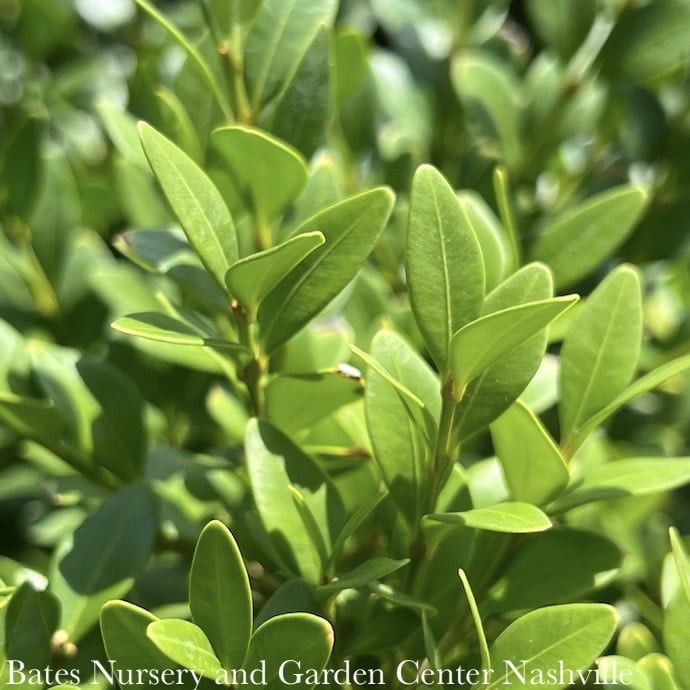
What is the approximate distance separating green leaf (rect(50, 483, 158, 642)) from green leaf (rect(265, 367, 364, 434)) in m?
0.13

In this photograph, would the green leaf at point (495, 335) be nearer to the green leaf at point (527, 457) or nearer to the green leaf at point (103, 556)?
the green leaf at point (527, 457)

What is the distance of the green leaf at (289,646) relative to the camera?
0.54 metres

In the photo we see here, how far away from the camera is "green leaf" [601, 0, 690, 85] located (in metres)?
0.95

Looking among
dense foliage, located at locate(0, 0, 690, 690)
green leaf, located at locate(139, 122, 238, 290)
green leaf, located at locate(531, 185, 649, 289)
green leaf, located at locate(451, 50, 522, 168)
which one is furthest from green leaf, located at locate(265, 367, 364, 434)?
green leaf, located at locate(451, 50, 522, 168)

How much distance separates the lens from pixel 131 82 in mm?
1215

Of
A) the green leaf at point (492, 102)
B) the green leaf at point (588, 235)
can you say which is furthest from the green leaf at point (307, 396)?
the green leaf at point (492, 102)

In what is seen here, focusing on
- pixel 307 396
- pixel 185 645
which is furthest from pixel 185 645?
pixel 307 396

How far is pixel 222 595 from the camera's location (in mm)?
→ 567

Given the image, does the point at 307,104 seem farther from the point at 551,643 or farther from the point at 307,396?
the point at 551,643

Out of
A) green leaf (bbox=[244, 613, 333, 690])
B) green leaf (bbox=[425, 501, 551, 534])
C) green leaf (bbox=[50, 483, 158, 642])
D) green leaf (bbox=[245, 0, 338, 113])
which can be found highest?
green leaf (bbox=[245, 0, 338, 113])

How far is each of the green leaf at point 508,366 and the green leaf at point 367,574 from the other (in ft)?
0.33

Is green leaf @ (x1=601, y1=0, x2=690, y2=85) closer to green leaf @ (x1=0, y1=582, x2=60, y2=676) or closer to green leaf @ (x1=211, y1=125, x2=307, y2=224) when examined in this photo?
green leaf @ (x1=211, y1=125, x2=307, y2=224)

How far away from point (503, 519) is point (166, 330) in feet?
0.79

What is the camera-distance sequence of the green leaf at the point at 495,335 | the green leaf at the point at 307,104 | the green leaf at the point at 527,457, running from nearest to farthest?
the green leaf at the point at 495,335 < the green leaf at the point at 527,457 < the green leaf at the point at 307,104
